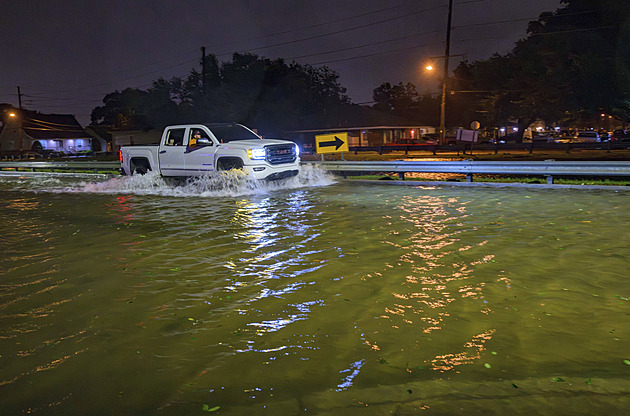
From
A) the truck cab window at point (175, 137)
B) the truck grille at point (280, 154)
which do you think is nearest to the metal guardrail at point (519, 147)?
the truck grille at point (280, 154)

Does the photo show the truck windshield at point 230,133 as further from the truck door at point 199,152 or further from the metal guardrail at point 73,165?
the metal guardrail at point 73,165

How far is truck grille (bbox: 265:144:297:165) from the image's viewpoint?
15656 millimetres

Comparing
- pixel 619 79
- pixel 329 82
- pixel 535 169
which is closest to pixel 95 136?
pixel 329 82

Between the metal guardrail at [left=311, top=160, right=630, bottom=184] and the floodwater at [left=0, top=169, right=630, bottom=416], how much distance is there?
183 inches

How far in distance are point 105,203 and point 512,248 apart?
1099 cm

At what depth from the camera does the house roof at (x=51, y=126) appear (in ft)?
277

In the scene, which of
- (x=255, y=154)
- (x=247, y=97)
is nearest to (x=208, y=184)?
(x=255, y=154)

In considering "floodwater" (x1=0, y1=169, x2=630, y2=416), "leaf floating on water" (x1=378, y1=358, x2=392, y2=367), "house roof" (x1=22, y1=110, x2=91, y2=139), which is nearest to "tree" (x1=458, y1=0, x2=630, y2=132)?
"floodwater" (x1=0, y1=169, x2=630, y2=416)

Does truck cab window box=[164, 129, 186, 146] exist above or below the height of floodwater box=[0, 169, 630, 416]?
above

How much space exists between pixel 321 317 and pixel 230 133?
42.0ft

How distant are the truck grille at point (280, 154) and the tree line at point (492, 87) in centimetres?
3100

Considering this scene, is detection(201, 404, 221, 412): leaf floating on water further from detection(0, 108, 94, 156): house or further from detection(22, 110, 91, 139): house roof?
detection(22, 110, 91, 139): house roof

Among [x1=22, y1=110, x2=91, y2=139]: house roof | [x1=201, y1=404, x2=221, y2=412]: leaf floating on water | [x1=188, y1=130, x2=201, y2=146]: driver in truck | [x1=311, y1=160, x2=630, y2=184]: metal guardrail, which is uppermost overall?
[x1=22, y1=110, x2=91, y2=139]: house roof

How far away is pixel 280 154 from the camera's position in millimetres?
16156
